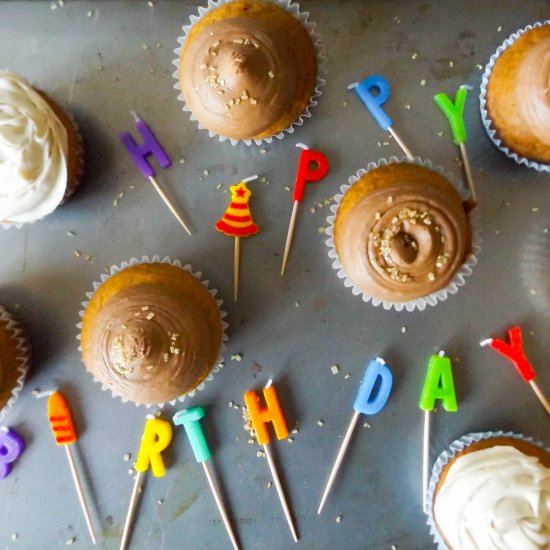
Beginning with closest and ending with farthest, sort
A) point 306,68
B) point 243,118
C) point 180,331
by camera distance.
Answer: point 180,331, point 243,118, point 306,68

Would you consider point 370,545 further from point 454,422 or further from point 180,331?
point 180,331

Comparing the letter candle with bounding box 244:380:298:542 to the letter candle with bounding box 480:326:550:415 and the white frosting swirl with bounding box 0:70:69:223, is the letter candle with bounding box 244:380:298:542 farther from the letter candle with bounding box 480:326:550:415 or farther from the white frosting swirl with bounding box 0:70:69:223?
the white frosting swirl with bounding box 0:70:69:223

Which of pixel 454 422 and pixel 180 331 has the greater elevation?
pixel 180 331

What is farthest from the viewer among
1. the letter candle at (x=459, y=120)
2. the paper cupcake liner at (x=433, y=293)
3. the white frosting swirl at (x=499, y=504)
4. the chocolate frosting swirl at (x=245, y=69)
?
the letter candle at (x=459, y=120)

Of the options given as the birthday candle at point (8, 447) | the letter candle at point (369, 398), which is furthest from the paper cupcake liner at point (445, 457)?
the birthday candle at point (8, 447)

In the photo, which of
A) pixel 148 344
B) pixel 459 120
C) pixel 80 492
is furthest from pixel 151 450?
pixel 459 120

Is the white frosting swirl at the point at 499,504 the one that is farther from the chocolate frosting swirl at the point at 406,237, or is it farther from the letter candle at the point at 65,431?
the letter candle at the point at 65,431

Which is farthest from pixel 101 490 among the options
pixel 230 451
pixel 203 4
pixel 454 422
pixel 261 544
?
pixel 203 4

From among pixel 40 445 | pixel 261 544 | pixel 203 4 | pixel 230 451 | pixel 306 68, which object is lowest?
pixel 261 544
